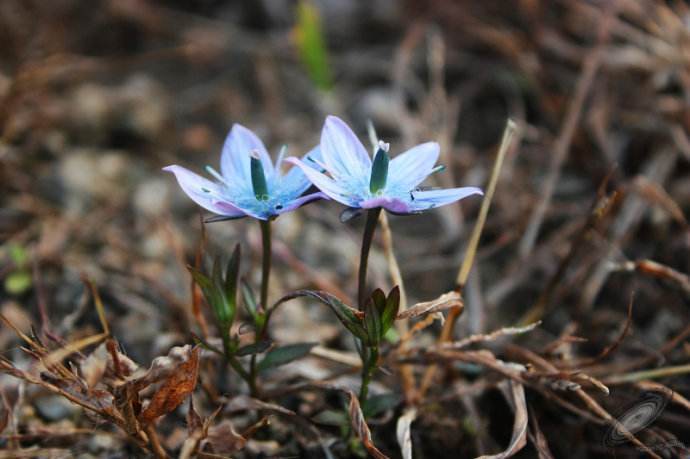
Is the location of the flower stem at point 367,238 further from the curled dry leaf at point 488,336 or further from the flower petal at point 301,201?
the curled dry leaf at point 488,336

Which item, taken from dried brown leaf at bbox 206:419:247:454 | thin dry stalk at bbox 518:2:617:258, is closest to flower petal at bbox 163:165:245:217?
dried brown leaf at bbox 206:419:247:454

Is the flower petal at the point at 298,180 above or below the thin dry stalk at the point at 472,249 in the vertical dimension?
above

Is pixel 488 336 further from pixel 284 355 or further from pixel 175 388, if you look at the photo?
pixel 175 388

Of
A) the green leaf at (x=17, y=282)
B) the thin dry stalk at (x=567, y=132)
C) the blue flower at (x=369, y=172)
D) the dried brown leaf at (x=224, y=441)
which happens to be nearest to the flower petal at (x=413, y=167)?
the blue flower at (x=369, y=172)

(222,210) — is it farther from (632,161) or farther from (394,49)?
(394,49)

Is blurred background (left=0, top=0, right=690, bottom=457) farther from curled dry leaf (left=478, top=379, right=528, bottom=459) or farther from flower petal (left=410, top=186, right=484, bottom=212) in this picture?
flower petal (left=410, top=186, right=484, bottom=212)
